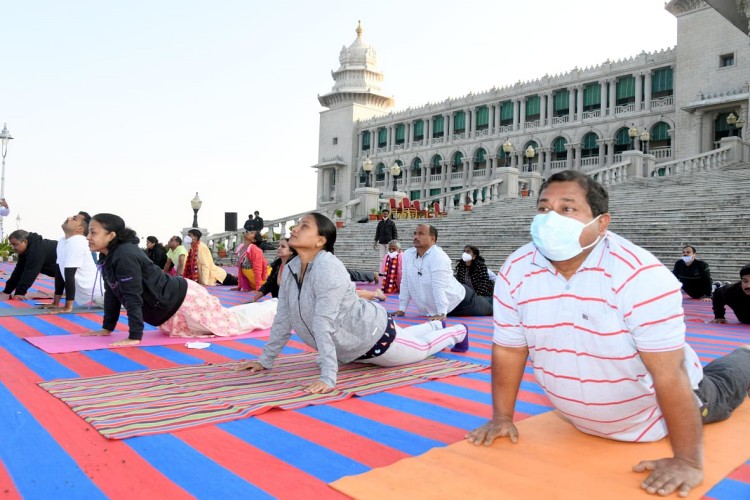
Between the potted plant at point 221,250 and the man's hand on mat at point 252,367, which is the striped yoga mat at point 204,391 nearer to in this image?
the man's hand on mat at point 252,367

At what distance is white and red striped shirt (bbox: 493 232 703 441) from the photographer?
2.10m

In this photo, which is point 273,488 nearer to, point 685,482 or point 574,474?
point 574,474

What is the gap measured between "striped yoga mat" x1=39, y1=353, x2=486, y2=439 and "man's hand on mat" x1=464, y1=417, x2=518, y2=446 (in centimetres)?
100

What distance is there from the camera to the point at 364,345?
3.99 metres

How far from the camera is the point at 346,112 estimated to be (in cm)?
5097

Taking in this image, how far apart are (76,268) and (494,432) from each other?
622 cm

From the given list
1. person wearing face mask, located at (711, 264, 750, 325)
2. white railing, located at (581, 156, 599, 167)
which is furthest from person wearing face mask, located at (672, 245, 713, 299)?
white railing, located at (581, 156, 599, 167)

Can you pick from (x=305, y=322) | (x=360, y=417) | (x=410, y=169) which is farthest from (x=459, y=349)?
(x=410, y=169)

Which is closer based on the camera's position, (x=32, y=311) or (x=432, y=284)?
(x=432, y=284)

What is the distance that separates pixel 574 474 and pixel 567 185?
1051 millimetres

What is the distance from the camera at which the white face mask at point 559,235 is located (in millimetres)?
2158

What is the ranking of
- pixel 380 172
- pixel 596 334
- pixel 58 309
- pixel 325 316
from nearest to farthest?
pixel 596 334, pixel 325 316, pixel 58 309, pixel 380 172

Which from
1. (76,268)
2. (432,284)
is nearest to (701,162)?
(432,284)

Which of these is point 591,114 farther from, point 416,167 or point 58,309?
point 58,309
